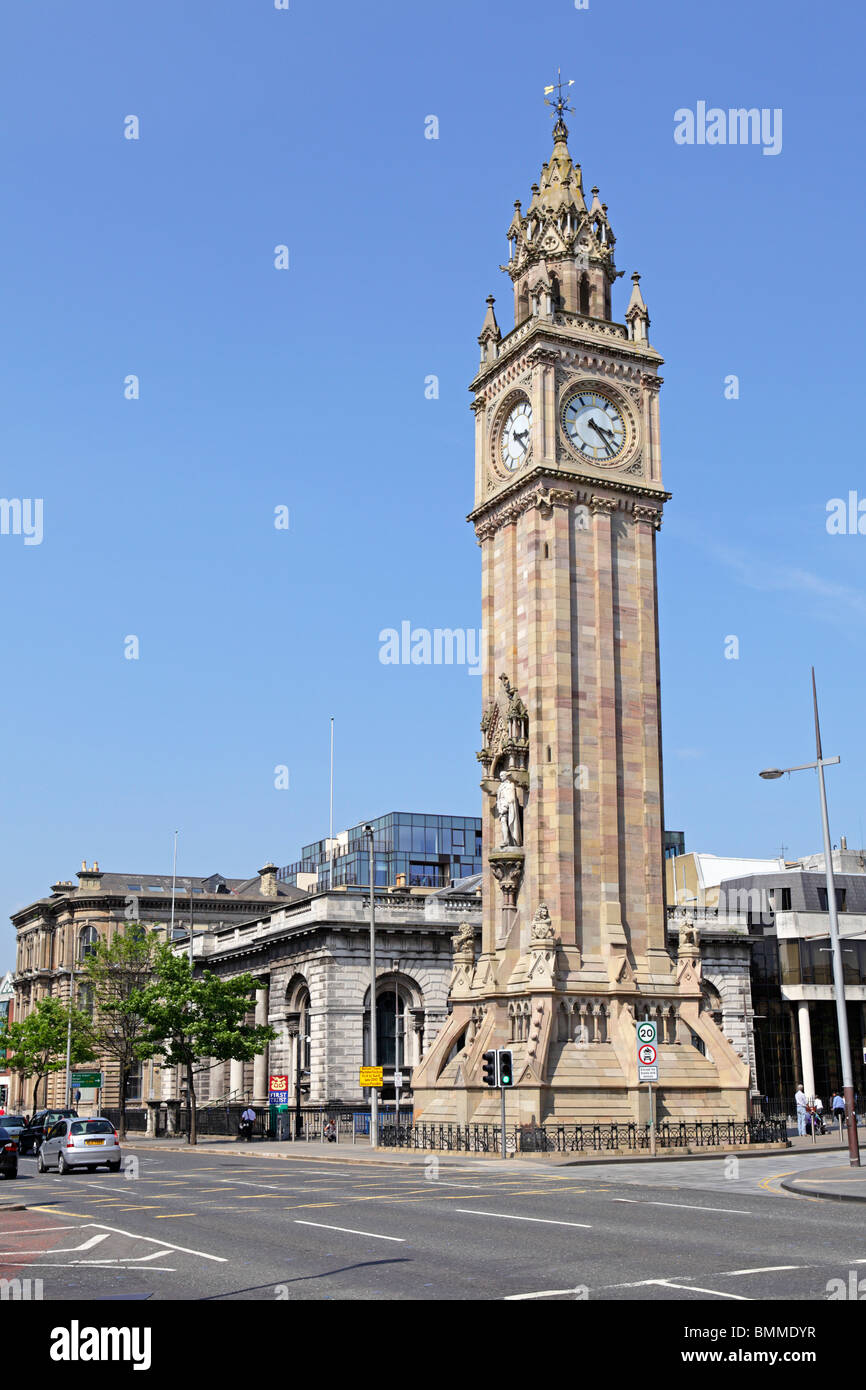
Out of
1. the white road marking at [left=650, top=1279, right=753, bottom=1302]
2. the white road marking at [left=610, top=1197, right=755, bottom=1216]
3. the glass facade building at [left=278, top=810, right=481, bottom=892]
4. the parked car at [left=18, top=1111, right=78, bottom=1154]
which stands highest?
the glass facade building at [left=278, top=810, right=481, bottom=892]

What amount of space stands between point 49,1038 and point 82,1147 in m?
52.0

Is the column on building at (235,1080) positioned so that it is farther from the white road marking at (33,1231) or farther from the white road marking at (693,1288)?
the white road marking at (693,1288)

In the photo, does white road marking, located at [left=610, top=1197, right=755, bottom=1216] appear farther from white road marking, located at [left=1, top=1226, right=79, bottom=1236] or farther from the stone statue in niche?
the stone statue in niche

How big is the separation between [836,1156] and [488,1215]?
21388 mm

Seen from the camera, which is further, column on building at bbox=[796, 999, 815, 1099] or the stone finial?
the stone finial

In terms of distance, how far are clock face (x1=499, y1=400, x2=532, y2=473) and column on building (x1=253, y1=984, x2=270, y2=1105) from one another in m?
33.7

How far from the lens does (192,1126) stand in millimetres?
62094

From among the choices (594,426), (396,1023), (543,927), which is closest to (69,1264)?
(543,927)

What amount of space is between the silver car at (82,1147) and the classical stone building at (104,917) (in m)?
53.9

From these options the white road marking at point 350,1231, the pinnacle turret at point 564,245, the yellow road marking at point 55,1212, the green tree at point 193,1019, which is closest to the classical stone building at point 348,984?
the green tree at point 193,1019

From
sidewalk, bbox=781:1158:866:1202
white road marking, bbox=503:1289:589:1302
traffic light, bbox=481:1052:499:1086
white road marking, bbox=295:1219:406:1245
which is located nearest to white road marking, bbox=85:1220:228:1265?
white road marking, bbox=295:1219:406:1245

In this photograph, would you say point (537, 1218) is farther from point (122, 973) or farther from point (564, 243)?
point (122, 973)

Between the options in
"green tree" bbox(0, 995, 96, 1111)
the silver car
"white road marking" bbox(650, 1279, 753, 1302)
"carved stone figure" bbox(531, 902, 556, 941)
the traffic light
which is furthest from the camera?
"green tree" bbox(0, 995, 96, 1111)

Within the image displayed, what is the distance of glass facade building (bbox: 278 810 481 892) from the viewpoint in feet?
415
